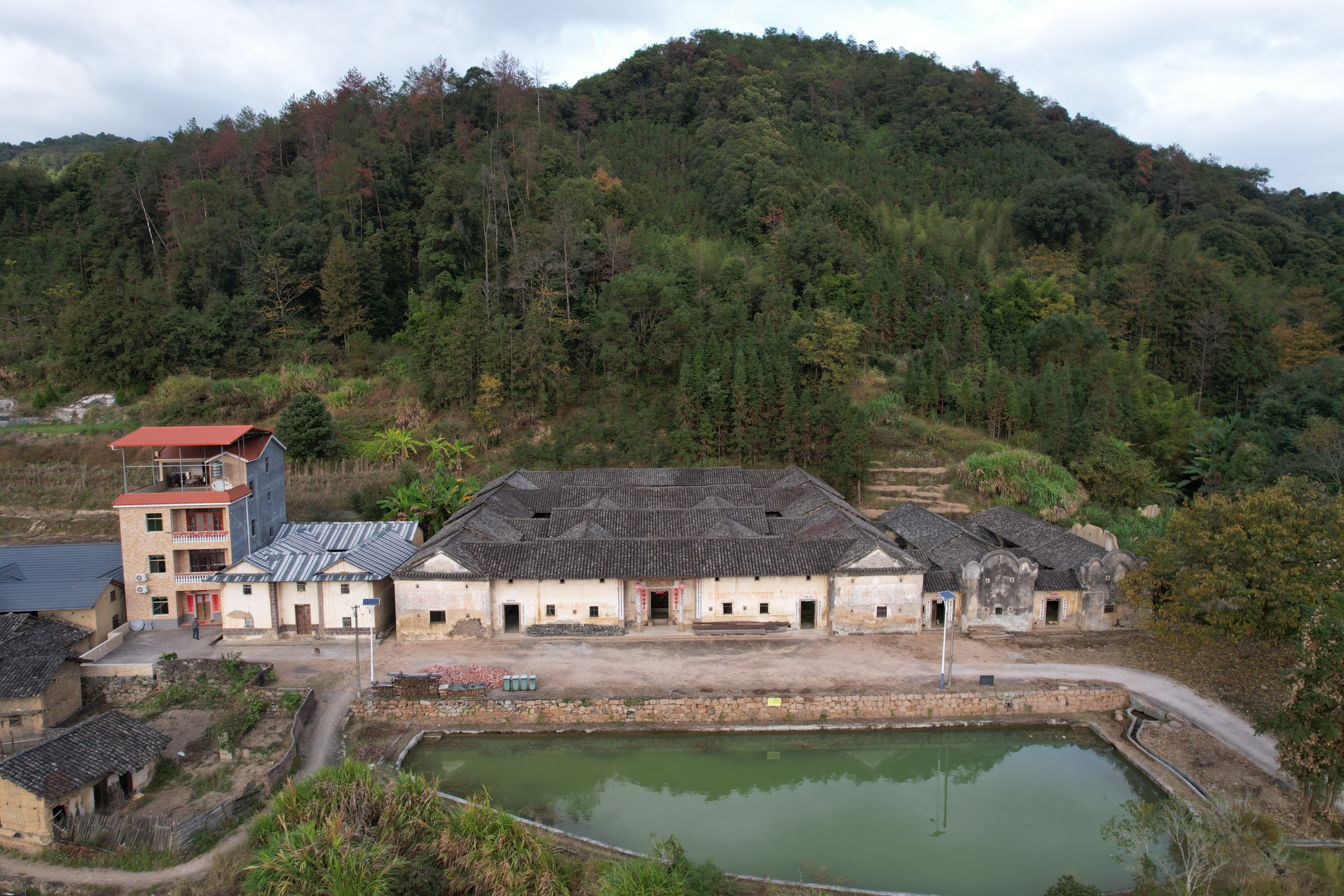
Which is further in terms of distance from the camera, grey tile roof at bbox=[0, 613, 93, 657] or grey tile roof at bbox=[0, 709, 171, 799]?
grey tile roof at bbox=[0, 613, 93, 657]

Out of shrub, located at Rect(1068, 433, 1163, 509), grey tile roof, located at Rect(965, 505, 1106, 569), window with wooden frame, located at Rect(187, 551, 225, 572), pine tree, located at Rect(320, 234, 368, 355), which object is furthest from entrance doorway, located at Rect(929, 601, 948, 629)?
pine tree, located at Rect(320, 234, 368, 355)

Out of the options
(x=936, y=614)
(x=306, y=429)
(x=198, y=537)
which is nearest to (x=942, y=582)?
(x=936, y=614)

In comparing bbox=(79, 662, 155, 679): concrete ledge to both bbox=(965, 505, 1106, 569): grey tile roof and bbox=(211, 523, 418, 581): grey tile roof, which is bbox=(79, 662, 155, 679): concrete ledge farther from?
bbox=(965, 505, 1106, 569): grey tile roof

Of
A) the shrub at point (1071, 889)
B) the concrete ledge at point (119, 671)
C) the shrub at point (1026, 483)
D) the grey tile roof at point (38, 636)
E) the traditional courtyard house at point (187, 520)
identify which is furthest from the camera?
the shrub at point (1026, 483)

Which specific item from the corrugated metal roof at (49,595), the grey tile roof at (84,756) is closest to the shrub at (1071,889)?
the grey tile roof at (84,756)

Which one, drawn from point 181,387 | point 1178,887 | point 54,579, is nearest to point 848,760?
point 1178,887

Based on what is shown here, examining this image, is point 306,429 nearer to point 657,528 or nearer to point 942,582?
point 657,528

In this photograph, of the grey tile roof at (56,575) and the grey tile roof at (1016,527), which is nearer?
the grey tile roof at (56,575)

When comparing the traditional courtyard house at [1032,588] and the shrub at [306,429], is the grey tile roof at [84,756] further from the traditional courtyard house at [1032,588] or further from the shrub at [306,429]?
the traditional courtyard house at [1032,588]
